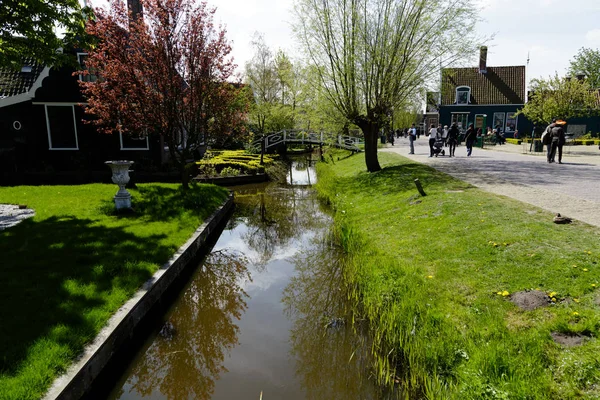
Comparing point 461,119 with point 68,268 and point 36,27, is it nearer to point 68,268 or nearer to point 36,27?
point 36,27

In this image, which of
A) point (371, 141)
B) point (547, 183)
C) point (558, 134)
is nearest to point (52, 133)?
point (371, 141)

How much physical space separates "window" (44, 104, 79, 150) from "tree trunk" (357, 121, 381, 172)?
12.7 metres

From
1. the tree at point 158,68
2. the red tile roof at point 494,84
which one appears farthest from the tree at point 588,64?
the tree at point 158,68

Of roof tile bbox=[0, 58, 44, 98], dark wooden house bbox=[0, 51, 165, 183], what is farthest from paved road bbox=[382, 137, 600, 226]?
roof tile bbox=[0, 58, 44, 98]

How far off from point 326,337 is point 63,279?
3775 mm

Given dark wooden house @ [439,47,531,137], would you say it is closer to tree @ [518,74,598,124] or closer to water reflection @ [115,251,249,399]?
tree @ [518,74,598,124]

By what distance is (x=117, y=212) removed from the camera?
9.07 meters

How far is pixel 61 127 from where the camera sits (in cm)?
1652

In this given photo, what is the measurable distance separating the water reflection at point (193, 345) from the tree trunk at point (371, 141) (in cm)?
964

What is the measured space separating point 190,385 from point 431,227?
501 cm

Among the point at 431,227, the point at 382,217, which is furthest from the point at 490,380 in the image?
the point at 382,217

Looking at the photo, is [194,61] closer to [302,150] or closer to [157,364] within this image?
[157,364]

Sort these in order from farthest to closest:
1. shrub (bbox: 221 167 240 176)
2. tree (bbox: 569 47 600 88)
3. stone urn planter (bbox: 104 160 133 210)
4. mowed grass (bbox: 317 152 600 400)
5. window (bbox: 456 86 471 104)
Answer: tree (bbox: 569 47 600 88) < window (bbox: 456 86 471 104) < shrub (bbox: 221 167 240 176) < stone urn planter (bbox: 104 160 133 210) < mowed grass (bbox: 317 152 600 400)

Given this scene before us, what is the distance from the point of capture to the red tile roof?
1446 inches
